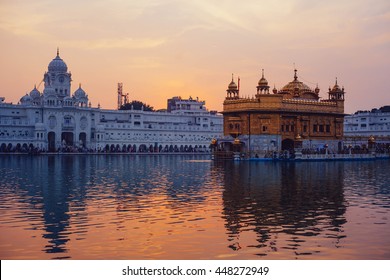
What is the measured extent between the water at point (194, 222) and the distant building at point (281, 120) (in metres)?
38.6

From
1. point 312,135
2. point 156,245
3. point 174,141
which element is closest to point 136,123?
point 174,141

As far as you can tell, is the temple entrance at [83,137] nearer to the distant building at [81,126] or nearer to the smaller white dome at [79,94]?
the distant building at [81,126]

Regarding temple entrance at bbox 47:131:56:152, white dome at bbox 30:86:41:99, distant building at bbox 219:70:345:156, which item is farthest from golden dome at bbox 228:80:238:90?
white dome at bbox 30:86:41:99

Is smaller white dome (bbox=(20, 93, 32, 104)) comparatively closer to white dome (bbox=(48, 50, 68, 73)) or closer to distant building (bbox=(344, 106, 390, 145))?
white dome (bbox=(48, 50, 68, 73))

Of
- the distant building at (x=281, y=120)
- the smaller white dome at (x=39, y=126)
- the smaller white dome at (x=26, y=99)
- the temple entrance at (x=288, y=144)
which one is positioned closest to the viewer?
the distant building at (x=281, y=120)

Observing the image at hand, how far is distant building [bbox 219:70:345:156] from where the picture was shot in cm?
6712

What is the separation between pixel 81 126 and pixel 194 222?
94.0 meters

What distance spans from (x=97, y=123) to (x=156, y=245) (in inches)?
3963

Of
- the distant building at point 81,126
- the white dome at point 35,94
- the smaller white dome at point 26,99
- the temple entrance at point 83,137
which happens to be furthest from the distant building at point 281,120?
the white dome at point 35,94

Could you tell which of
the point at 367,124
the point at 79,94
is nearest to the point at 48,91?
the point at 79,94

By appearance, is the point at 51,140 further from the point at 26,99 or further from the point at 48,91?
the point at 26,99

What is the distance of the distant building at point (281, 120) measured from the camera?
67.1 meters

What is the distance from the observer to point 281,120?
68.2 m

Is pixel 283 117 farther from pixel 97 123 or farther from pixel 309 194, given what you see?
pixel 97 123
